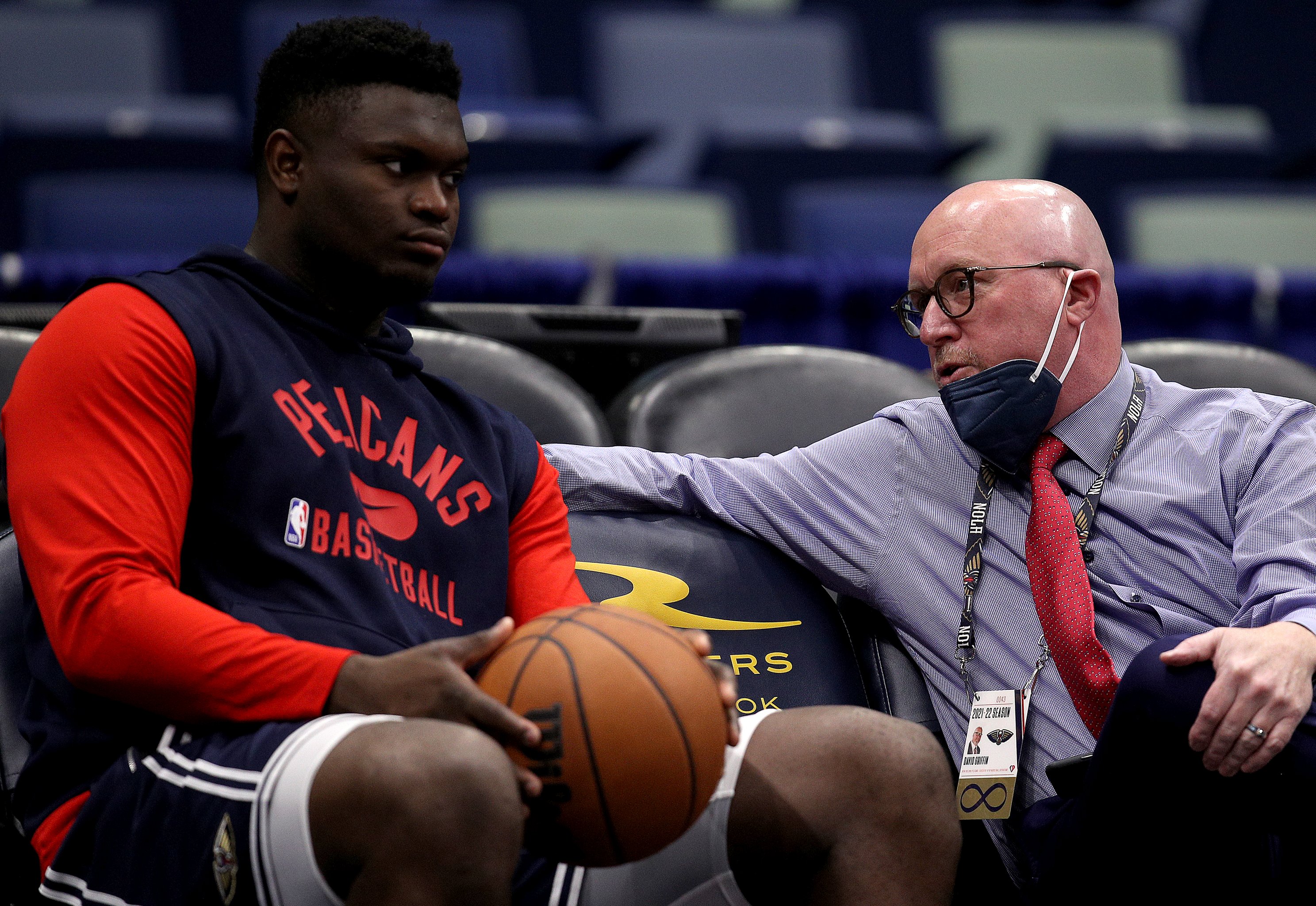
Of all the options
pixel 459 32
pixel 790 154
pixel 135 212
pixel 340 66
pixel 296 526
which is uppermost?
pixel 340 66

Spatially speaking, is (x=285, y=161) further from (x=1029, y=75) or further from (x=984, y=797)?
(x=1029, y=75)

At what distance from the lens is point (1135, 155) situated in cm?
516

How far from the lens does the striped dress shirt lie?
186cm

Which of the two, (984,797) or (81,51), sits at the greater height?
(81,51)

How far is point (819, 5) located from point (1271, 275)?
11.1 feet

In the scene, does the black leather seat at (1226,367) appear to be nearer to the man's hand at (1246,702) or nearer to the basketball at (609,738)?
the man's hand at (1246,702)

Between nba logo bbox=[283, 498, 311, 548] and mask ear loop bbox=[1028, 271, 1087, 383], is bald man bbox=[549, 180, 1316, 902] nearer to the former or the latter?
mask ear loop bbox=[1028, 271, 1087, 383]

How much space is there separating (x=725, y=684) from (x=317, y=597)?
464 mm

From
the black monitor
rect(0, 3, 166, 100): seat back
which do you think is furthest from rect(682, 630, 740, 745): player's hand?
rect(0, 3, 166, 100): seat back

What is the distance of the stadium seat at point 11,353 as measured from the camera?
2.12 m

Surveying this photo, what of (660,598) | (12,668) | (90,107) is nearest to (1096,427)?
(660,598)

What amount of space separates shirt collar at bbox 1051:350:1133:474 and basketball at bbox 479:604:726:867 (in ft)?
2.99

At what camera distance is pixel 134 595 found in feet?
4.24

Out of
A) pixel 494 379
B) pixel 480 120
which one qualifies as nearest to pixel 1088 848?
pixel 494 379
